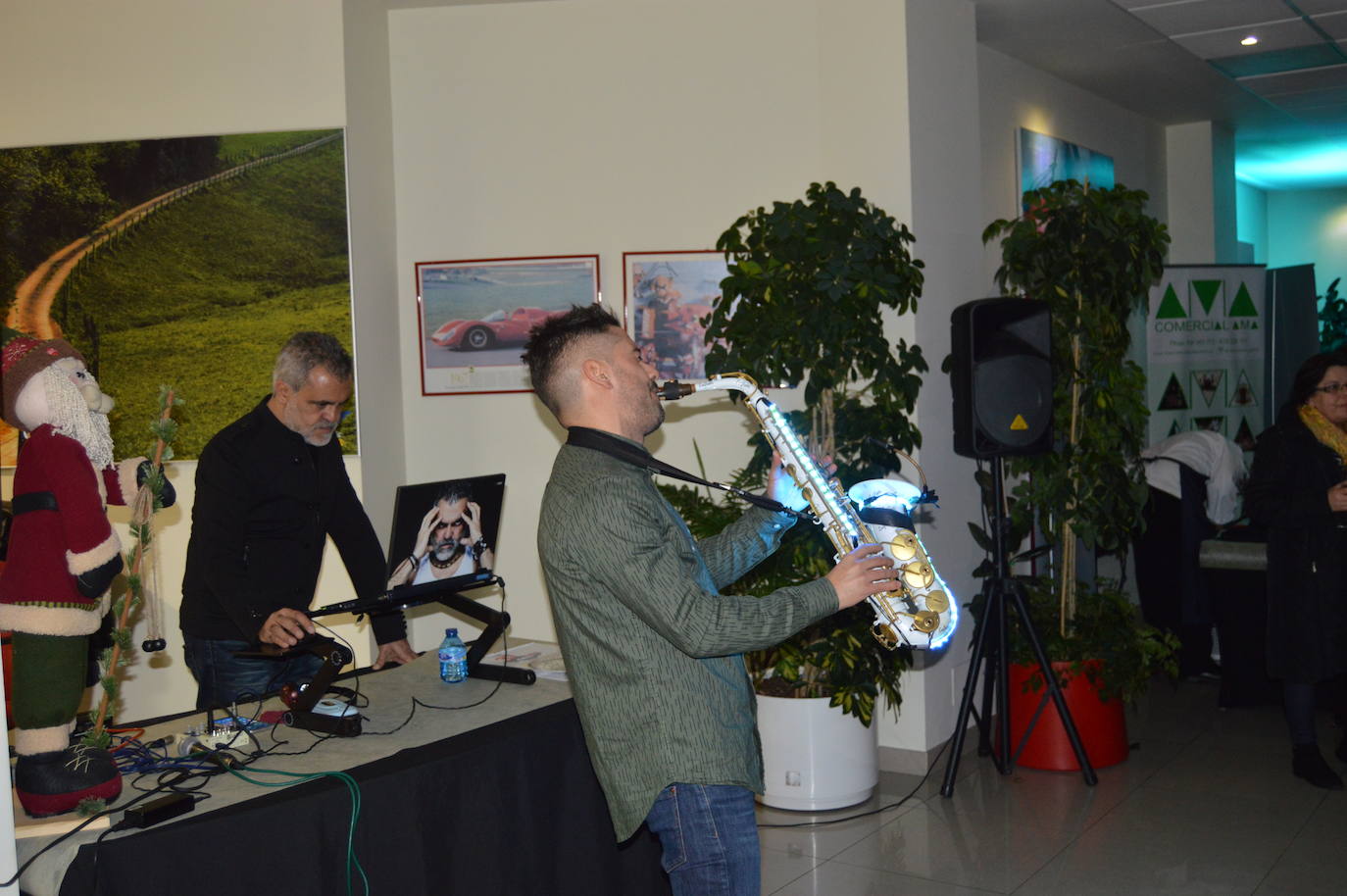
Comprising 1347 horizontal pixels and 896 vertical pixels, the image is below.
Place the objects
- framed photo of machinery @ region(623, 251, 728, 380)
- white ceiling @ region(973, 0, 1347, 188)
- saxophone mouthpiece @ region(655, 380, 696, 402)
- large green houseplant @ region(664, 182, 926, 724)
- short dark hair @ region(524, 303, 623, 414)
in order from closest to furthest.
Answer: short dark hair @ region(524, 303, 623, 414) < saxophone mouthpiece @ region(655, 380, 696, 402) < large green houseplant @ region(664, 182, 926, 724) < framed photo of machinery @ region(623, 251, 728, 380) < white ceiling @ region(973, 0, 1347, 188)

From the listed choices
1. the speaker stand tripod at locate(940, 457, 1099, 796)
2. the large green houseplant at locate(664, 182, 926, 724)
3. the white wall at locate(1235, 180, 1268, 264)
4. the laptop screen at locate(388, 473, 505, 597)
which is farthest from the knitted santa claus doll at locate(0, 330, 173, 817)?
the white wall at locate(1235, 180, 1268, 264)

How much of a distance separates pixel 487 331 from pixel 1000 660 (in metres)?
2.60

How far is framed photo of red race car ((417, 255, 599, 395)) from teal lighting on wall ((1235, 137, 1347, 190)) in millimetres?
6852

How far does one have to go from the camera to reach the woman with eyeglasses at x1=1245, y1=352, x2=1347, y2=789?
431 cm

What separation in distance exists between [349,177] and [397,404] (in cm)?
101

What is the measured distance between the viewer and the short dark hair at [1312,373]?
4.42 metres

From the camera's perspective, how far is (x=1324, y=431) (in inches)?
173

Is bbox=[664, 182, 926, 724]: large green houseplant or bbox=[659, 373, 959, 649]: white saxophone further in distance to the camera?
bbox=[664, 182, 926, 724]: large green houseplant

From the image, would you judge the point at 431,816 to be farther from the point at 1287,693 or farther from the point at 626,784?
the point at 1287,693

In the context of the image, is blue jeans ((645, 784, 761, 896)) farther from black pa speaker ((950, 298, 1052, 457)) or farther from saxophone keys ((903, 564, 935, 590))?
black pa speaker ((950, 298, 1052, 457))

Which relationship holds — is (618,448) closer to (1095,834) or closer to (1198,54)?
(1095,834)

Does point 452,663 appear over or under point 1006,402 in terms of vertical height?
under

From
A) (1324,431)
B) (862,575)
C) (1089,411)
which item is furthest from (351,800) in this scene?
(1324,431)

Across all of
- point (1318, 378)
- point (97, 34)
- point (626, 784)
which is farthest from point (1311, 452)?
point (97, 34)
